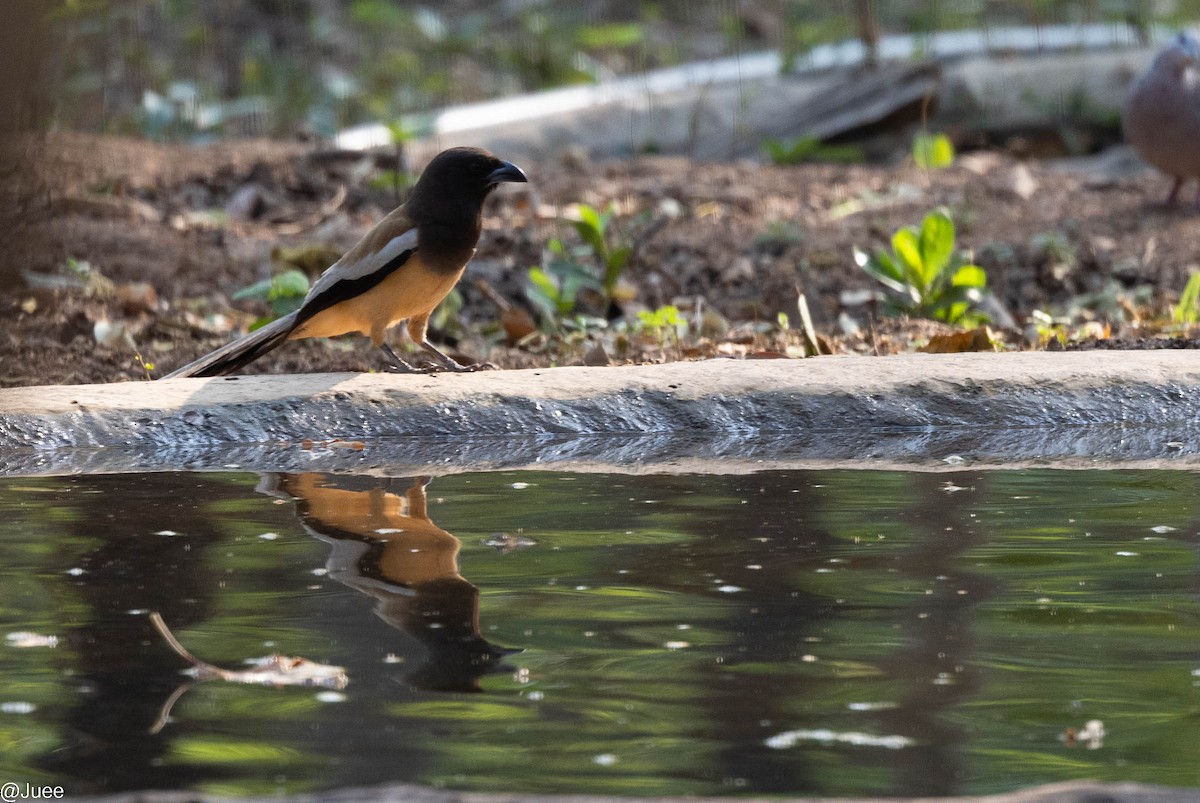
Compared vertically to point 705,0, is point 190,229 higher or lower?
lower

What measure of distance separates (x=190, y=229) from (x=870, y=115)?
15.5 feet

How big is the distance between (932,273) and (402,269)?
7.68 ft

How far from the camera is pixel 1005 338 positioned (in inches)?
251

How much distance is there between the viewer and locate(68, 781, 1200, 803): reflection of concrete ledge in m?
1.82

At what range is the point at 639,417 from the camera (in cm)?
459

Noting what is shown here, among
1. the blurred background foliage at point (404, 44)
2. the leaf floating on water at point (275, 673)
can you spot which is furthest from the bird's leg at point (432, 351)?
the blurred background foliage at point (404, 44)

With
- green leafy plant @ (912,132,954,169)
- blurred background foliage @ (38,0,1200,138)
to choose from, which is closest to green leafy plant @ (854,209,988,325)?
green leafy plant @ (912,132,954,169)

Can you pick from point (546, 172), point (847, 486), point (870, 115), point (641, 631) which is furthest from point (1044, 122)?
point (641, 631)

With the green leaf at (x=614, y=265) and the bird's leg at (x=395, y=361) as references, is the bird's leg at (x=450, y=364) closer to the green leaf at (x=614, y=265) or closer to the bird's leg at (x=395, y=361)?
the bird's leg at (x=395, y=361)

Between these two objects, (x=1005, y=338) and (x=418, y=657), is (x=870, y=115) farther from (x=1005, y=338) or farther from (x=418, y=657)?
(x=418, y=657)

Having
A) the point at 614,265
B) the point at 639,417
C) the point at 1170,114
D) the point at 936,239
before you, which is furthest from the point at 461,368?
the point at 1170,114

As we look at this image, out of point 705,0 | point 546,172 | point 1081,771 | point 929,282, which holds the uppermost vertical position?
point 705,0

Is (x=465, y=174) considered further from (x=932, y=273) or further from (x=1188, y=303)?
(x=1188, y=303)

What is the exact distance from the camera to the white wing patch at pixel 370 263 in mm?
5227
